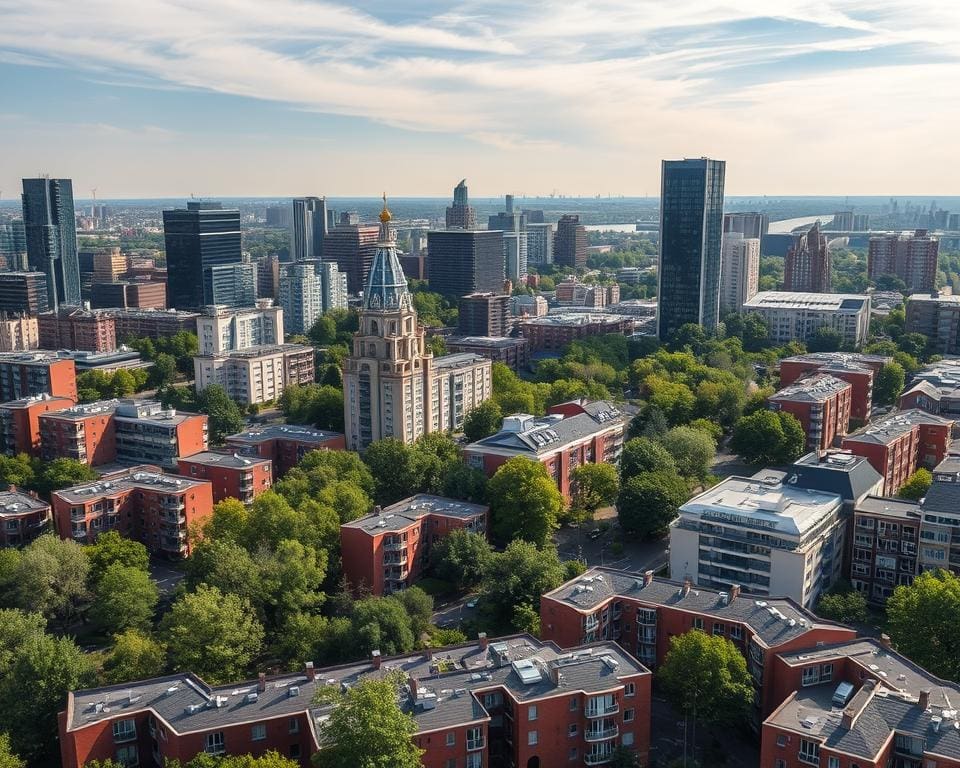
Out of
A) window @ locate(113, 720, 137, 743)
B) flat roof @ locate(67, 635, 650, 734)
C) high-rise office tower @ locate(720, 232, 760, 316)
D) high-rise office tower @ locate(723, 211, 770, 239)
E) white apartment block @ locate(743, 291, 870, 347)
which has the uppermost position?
high-rise office tower @ locate(723, 211, 770, 239)

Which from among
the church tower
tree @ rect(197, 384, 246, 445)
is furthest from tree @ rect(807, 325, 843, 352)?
tree @ rect(197, 384, 246, 445)

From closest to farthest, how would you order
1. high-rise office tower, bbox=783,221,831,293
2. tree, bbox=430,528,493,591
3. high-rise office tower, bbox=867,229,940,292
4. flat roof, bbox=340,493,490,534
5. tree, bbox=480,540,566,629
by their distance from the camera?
1. tree, bbox=480,540,566,629
2. tree, bbox=430,528,493,591
3. flat roof, bbox=340,493,490,534
4. high-rise office tower, bbox=783,221,831,293
5. high-rise office tower, bbox=867,229,940,292

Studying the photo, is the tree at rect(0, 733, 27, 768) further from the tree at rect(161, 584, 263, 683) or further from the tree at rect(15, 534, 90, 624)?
the tree at rect(15, 534, 90, 624)

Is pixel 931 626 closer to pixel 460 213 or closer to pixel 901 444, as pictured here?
pixel 901 444

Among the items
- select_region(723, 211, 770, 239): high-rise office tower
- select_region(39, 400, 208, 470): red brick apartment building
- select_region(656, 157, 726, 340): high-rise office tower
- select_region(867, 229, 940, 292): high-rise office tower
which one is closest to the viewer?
A: select_region(39, 400, 208, 470): red brick apartment building

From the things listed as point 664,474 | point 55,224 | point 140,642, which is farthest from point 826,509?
point 55,224

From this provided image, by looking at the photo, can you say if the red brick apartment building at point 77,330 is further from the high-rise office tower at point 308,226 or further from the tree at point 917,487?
the tree at point 917,487

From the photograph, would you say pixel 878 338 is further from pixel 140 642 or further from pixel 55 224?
pixel 55 224

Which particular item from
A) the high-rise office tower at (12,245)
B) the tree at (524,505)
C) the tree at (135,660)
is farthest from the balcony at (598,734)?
the high-rise office tower at (12,245)
